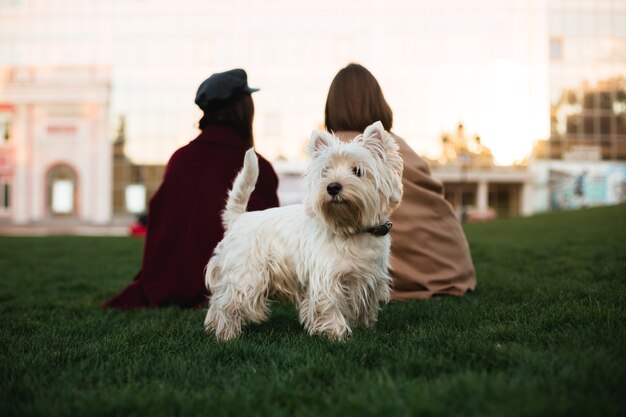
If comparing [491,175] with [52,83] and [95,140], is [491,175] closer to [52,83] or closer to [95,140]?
[95,140]

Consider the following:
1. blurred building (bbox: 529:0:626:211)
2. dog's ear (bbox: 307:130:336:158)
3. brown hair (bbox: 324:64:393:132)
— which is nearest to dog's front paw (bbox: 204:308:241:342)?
dog's ear (bbox: 307:130:336:158)

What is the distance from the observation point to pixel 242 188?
A: 4227mm

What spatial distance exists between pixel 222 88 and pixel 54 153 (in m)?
42.9

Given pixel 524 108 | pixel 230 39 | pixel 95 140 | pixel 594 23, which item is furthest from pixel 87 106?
pixel 594 23

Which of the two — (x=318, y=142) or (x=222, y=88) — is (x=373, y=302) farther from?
(x=222, y=88)

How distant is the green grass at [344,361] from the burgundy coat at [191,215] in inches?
17.3

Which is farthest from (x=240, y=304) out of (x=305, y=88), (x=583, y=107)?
(x=583, y=107)

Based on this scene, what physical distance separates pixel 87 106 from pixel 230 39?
13.1m

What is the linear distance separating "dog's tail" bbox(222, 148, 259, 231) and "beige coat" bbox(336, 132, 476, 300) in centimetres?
194

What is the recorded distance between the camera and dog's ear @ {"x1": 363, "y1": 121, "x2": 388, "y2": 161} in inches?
145

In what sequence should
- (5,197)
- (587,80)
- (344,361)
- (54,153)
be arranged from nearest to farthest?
(344,361)
(54,153)
(5,197)
(587,80)

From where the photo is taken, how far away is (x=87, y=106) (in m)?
43.9

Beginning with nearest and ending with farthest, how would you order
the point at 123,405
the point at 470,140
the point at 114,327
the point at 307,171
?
the point at 123,405
the point at 307,171
the point at 114,327
the point at 470,140

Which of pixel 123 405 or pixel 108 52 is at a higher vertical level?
pixel 108 52
